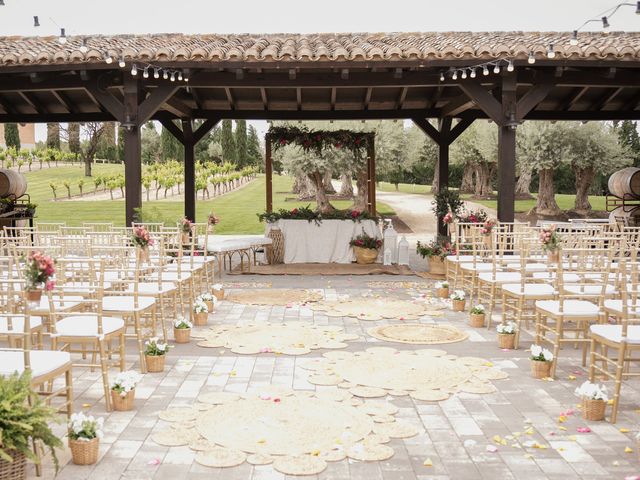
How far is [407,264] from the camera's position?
12.2 m

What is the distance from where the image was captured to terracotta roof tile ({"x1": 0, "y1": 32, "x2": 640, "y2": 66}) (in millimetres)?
9242

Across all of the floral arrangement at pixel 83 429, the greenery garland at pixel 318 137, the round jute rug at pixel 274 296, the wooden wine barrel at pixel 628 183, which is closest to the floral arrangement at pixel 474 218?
the greenery garland at pixel 318 137

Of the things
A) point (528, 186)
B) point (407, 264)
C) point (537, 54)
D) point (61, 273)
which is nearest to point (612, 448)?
point (61, 273)

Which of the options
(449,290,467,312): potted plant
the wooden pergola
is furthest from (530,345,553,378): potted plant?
the wooden pergola

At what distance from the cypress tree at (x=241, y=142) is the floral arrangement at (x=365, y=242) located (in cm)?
2020

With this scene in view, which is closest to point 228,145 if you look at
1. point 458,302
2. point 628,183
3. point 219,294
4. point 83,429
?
point 628,183

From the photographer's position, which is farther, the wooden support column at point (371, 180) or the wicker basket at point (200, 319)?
the wooden support column at point (371, 180)

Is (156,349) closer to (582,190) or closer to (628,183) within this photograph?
(628,183)

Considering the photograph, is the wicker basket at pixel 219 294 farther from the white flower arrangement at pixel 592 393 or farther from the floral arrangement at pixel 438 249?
the white flower arrangement at pixel 592 393

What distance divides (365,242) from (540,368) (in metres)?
6.99

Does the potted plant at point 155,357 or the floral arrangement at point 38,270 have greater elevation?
the floral arrangement at point 38,270

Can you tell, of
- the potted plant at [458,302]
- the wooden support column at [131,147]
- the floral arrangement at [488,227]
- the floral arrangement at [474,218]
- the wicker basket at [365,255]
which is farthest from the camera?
the wicker basket at [365,255]

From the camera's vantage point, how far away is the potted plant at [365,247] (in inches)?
476

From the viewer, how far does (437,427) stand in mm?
4184
